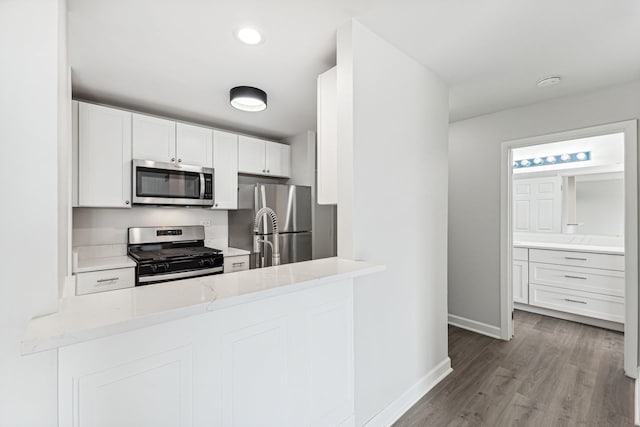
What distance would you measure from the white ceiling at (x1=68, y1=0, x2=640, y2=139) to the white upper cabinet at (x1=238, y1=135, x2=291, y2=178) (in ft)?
2.72

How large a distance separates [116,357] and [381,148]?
1554 millimetres

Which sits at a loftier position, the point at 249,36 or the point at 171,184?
the point at 249,36

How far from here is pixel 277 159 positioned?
3.72 m

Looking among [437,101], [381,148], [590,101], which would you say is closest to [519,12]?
[437,101]

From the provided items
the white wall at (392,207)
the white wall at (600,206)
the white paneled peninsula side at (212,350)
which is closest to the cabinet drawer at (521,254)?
the white wall at (600,206)

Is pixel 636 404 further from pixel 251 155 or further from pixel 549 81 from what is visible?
pixel 251 155

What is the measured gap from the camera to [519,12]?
144 cm

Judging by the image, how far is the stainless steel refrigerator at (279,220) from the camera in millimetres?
3168

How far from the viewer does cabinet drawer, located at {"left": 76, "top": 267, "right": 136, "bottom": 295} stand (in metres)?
2.18

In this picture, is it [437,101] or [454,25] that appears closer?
[454,25]

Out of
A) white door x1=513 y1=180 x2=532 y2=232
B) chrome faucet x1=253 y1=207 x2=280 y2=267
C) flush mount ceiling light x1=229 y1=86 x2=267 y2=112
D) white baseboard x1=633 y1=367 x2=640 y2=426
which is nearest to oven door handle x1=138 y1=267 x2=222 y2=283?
chrome faucet x1=253 y1=207 x2=280 y2=267

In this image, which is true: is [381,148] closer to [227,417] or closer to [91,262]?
[227,417]

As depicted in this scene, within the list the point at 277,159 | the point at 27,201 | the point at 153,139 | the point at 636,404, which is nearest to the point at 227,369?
the point at 27,201

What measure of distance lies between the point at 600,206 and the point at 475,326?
2426mm
